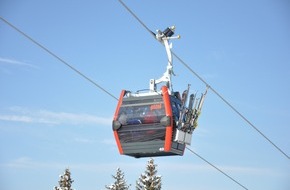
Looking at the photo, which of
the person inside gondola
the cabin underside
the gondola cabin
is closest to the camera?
the gondola cabin

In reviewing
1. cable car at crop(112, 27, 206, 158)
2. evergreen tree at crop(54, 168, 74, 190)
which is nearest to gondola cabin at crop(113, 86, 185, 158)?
cable car at crop(112, 27, 206, 158)

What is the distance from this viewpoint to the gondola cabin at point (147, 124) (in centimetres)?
2095

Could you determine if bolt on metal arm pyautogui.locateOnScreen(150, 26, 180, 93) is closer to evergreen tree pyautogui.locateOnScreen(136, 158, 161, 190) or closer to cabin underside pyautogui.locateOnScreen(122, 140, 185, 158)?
cabin underside pyautogui.locateOnScreen(122, 140, 185, 158)

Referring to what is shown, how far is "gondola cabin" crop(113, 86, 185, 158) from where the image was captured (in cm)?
2095

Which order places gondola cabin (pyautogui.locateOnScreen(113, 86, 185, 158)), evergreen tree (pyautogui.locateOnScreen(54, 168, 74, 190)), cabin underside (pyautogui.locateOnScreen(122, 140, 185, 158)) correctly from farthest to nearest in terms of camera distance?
evergreen tree (pyautogui.locateOnScreen(54, 168, 74, 190)) < cabin underside (pyautogui.locateOnScreen(122, 140, 185, 158)) < gondola cabin (pyautogui.locateOnScreen(113, 86, 185, 158))

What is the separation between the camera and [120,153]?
72.6ft

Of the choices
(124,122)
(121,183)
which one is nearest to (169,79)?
(124,122)

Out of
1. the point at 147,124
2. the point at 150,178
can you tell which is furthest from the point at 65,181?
the point at 147,124

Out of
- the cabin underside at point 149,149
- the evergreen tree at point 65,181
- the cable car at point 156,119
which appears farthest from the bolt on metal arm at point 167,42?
the evergreen tree at point 65,181

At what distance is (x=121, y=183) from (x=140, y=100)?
163 ft

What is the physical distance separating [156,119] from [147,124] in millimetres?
499

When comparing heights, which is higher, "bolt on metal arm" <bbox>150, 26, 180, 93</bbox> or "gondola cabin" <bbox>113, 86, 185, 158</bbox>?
"bolt on metal arm" <bbox>150, 26, 180, 93</bbox>

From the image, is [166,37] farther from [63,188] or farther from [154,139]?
[63,188]

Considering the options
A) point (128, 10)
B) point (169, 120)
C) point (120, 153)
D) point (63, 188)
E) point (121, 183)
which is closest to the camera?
point (128, 10)
